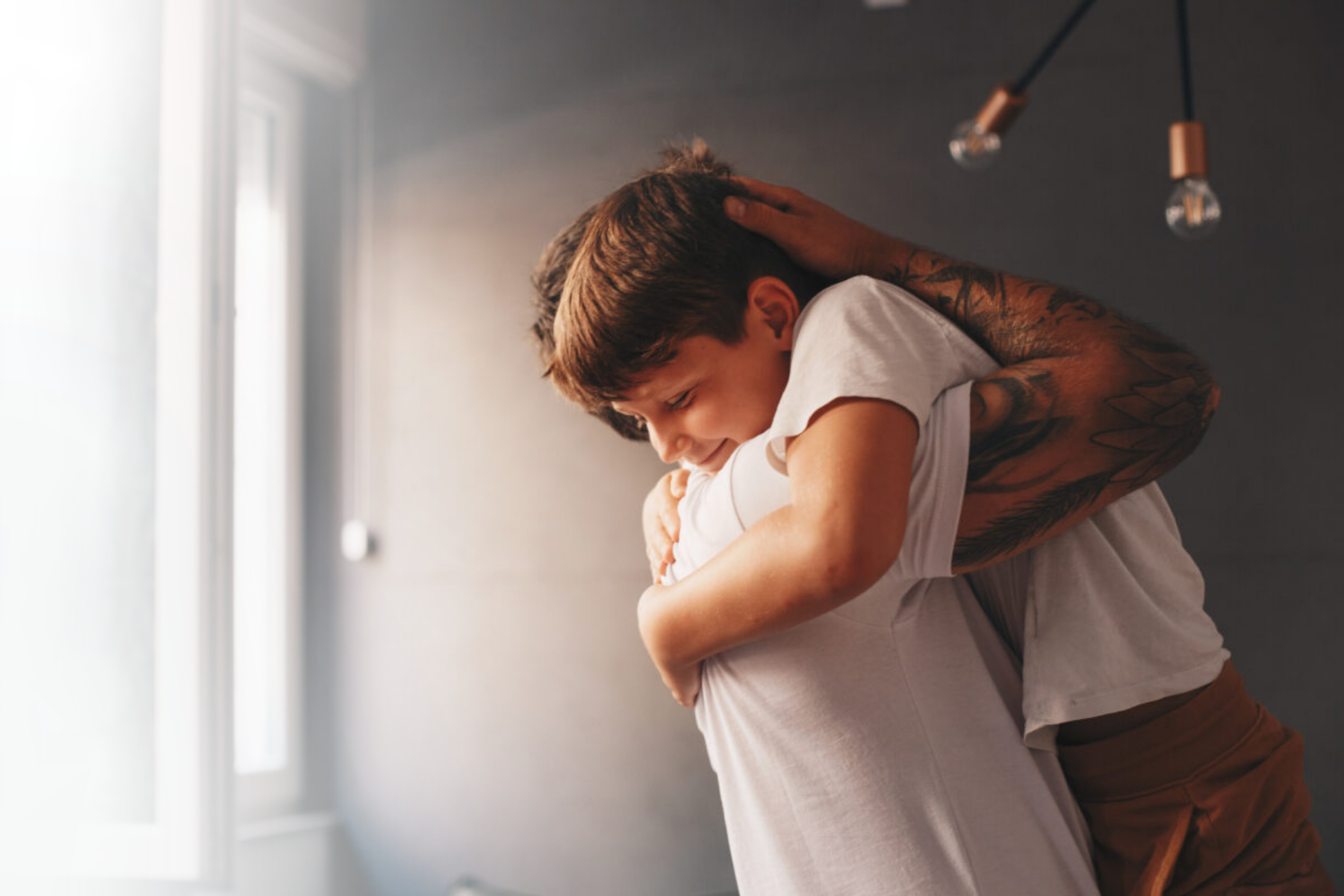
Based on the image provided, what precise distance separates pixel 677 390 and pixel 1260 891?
55cm

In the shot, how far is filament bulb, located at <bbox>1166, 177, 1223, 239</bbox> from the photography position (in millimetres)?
1353

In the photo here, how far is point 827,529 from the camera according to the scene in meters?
0.57

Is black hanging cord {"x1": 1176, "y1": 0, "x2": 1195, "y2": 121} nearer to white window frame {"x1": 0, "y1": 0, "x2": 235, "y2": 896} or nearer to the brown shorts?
the brown shorts

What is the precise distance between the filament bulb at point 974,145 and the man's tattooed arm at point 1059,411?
0.89 m

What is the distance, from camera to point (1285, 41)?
1886mm

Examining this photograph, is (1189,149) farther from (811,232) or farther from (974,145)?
(811,232)

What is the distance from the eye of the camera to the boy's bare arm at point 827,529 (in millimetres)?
565

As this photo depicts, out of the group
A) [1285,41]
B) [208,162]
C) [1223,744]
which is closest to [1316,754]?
[1285,41]

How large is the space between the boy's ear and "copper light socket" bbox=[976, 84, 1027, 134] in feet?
2.65

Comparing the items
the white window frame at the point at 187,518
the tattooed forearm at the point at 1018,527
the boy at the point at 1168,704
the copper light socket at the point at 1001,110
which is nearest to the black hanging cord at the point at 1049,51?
the copper light socket at the point at 1001,110

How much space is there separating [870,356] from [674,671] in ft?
0.88

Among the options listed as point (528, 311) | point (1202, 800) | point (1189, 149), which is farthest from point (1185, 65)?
point (528, 311)

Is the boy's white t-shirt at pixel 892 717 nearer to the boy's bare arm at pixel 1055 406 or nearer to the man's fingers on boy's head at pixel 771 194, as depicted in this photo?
the boy's bare arm at pixel 1055 406

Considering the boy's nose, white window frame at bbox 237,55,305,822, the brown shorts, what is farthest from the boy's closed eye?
white window frame at bbox 237,55,305,822
